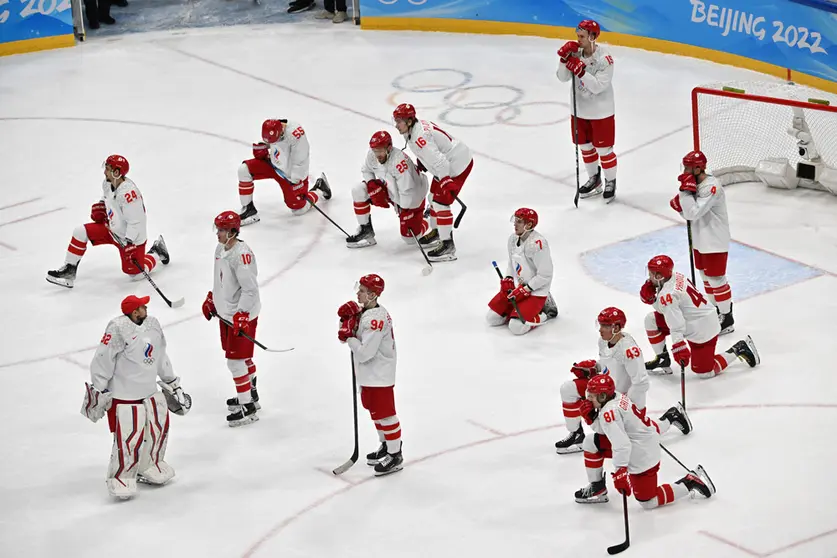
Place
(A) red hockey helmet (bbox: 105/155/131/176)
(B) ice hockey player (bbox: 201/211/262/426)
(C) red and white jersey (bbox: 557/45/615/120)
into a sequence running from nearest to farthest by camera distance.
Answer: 1. (B) ice hockey player (bbox: 201/211/262/426)
2. (A) red hockey helmet (bbox: 105/155/131/176)
3. (C) red and white jersey (bbox: 557/45/615/120)

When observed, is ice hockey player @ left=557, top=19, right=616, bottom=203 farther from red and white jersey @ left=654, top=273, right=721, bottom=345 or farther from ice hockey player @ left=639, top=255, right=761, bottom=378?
red and white jersey @ left=654, top=273, right=721, bottom=345

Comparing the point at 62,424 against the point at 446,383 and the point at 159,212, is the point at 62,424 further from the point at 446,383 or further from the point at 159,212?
the point at 159,212

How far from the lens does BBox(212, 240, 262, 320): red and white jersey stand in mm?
8109

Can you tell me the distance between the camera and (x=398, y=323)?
9594 mm

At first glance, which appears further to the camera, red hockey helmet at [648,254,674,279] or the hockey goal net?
the hockey goal net

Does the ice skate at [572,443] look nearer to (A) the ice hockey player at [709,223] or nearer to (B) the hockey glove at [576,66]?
(A) the ice hockey player at [709,223]

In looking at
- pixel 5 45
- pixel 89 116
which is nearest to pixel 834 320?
pixel 89 116

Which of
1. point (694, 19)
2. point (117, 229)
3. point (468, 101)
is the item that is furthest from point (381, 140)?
point (694, 19)

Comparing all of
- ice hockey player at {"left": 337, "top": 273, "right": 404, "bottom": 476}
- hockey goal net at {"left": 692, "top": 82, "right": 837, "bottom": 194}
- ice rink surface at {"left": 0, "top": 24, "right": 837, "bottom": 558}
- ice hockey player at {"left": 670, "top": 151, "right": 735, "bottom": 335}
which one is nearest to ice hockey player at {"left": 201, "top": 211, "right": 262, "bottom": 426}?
ice rink surface at {"left": 0, "top": 24, "right": 837, "bottom": 558}

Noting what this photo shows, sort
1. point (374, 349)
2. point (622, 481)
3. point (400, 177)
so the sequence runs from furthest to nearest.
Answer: point (400, 177) < point (374, 349) < point (622, 481)

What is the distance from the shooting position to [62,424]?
27.6 feet

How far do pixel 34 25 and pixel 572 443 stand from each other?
35.4ft

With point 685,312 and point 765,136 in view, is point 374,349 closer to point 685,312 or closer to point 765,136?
point 685,312

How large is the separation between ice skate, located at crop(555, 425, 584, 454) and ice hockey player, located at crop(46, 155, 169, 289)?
3928 millimetres
